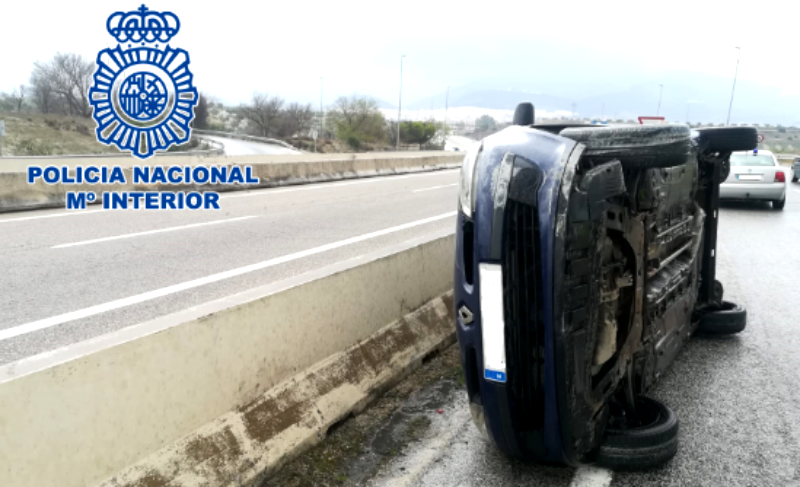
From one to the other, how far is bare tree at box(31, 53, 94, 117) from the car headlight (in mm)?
65274

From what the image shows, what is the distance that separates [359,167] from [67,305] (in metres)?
17.5

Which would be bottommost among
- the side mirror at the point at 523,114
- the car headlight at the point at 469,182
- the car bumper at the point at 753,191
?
the car bumper at the point at 753,191

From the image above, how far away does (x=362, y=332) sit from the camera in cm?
419

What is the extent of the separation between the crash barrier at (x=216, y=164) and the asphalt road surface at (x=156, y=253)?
591 millimetres

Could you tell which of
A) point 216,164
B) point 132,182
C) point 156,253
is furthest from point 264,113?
point 156,253

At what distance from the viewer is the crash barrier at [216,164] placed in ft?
39.4

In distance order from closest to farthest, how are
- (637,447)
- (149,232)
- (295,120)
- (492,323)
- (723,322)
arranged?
(492,323), (637,447), (723,322), (149,232), (295,120)

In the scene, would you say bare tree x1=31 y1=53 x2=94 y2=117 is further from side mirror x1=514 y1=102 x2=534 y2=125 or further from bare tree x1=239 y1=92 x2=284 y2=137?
side mirror x1=514 y1=102 x2=534 y2=125

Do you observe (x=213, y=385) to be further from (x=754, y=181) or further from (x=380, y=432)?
(x=754, y=181)

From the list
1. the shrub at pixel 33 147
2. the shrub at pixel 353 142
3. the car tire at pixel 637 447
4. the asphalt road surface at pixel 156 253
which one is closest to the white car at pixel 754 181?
the asphalt road surface at pixel 156 253

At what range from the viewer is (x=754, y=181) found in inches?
613

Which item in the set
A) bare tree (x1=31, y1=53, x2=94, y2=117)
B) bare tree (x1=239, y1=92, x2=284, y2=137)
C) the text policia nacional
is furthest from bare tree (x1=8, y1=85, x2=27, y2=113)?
the text policia nacional

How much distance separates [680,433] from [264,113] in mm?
84824

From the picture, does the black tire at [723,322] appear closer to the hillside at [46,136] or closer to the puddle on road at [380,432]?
the puddle on road at [380,432]
